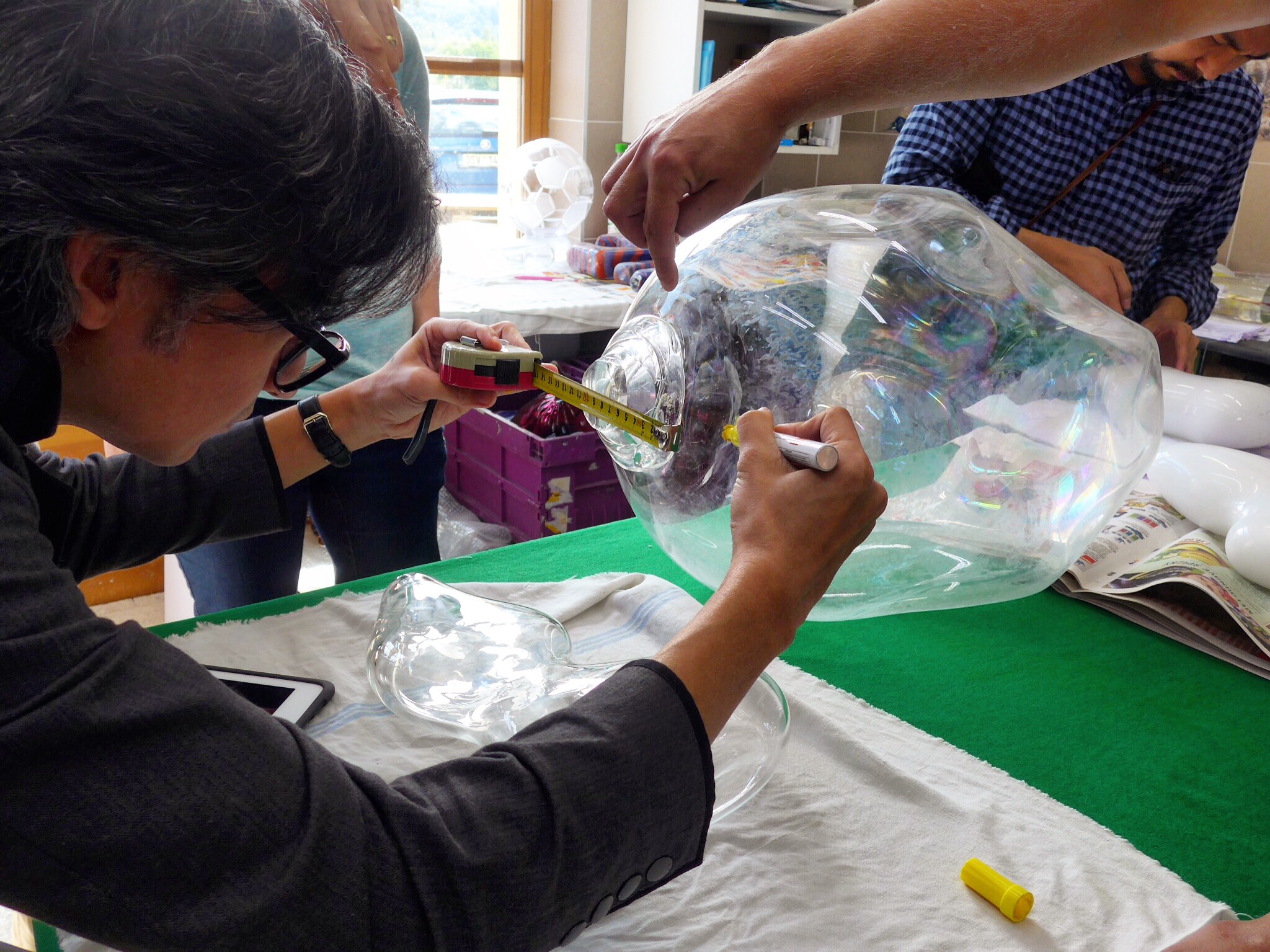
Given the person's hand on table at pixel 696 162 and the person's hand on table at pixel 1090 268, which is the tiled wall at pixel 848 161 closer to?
the person's hand on table at pixel 1090 268

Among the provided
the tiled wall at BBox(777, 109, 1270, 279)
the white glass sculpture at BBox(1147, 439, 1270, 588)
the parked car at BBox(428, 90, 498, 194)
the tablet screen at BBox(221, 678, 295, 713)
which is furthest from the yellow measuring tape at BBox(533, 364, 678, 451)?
the tiled wall at BBox(777, 109, 1270, 279)

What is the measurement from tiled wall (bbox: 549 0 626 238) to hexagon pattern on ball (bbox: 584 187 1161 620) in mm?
2045

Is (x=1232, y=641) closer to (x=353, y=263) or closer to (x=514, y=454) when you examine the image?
(x=353, y=263)

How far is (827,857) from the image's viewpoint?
65 centimetres

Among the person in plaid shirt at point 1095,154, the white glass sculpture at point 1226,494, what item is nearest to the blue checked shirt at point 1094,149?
the person in plaid shirt at point 1095,154

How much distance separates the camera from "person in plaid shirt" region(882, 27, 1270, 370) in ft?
4.12

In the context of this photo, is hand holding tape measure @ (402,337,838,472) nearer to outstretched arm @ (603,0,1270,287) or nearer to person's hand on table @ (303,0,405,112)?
outstretched arm @ (603,0,1270,287)

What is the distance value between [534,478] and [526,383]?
1.05m

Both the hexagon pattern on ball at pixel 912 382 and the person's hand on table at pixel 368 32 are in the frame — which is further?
the person's hand on table at pixel 368 32

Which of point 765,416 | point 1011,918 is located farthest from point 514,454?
point 1011,918

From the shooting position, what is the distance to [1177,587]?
3.30 ft

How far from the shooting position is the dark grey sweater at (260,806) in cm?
39

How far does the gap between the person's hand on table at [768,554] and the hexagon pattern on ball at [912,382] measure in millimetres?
134

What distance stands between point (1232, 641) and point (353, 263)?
3.01 ft
